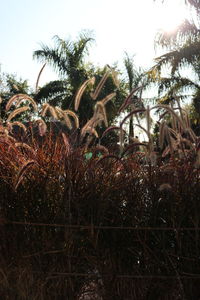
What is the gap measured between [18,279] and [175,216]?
1.16m

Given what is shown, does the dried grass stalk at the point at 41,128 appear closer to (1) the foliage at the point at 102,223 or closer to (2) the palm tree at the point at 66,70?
(1) the foliage at the point at 102,223

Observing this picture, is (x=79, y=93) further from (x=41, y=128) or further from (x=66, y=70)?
(x=66, y=70)

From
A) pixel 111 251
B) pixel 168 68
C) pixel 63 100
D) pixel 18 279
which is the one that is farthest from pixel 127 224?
pixel 63 100

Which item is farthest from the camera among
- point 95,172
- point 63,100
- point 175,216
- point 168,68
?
point 63,100

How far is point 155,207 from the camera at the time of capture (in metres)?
2.85

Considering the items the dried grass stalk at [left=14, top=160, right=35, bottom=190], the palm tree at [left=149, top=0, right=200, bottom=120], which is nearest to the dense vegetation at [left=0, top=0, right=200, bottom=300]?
the dried grass stalk at [left=14, top=160, right=35, bottom=190]

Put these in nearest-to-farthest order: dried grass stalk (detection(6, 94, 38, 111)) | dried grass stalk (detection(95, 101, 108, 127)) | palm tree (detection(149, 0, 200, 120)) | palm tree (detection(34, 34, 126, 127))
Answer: dried grass stalk (detection(95, 101, 108, 127))
dried grass stalk (detection(6, 94, 38, 111))
palm tree (detection(149, 0, 200, 120))
palm tree (detection(34, 34, 126, 127))

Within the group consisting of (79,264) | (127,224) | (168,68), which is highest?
(168,68)

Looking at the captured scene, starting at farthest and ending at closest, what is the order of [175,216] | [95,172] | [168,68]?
[168,68]
[95,172]
[175,216]

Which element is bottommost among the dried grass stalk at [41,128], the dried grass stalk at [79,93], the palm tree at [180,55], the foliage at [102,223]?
the foliage at [102,223]

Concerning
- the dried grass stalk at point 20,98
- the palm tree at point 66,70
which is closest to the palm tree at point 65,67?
the palm tree at point 66,70

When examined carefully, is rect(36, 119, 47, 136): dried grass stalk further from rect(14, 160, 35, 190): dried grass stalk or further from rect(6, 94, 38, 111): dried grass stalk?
rect(14, 160, 35, 190): dried grass stalk

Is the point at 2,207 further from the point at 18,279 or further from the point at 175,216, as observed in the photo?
the point at 175,216

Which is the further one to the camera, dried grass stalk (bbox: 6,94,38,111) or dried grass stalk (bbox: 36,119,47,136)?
dried grass stalk (bbox: 6,94,38,111)
